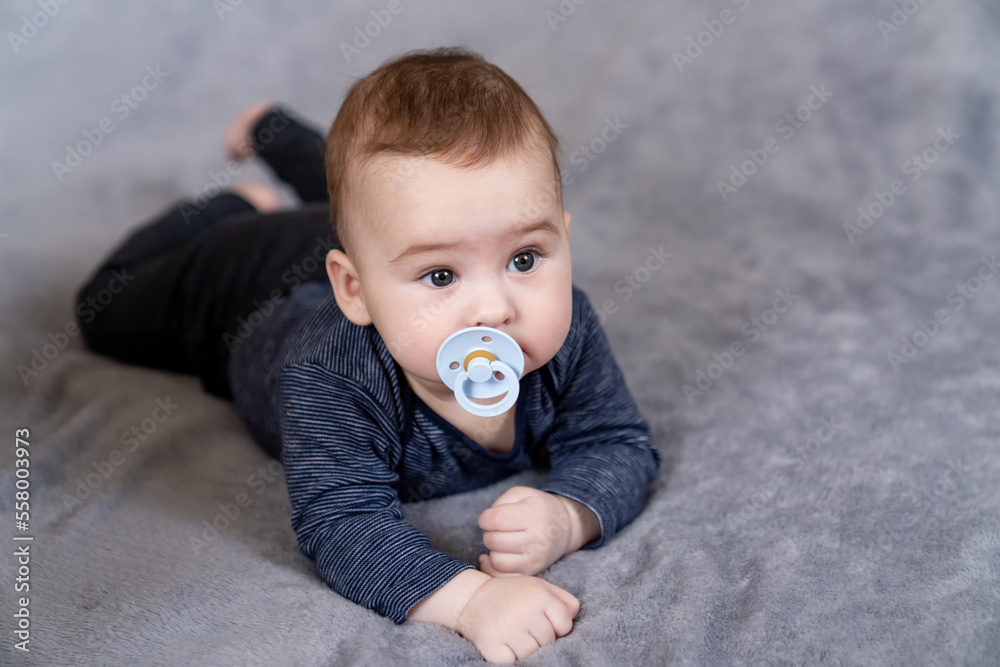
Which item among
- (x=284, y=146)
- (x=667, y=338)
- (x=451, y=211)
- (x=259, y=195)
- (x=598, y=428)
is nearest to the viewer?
(x=451, y=211)

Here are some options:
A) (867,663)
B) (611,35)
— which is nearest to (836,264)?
(611,35)

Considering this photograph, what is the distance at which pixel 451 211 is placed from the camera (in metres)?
0.78

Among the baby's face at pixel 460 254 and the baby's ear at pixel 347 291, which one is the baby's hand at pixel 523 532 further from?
the baby's ear at pixel 347 291

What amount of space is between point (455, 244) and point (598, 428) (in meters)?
0.36

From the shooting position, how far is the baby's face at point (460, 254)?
2.58 feet

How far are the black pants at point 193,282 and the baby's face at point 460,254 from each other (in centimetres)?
55

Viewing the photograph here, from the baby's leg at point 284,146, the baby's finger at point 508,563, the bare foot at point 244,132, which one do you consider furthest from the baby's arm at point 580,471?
the bare foot at point 244,132

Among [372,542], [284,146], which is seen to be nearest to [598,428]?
[372,542]

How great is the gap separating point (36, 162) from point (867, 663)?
2003mm

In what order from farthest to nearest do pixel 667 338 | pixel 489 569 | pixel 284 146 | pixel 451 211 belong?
pixel 284 146, pixel 667 338, pixel 489 569, pixel 451 211

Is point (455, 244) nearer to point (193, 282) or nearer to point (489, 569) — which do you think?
point (489, 569)

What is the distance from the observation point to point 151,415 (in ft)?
4.08

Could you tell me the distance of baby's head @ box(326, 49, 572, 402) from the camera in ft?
2.59

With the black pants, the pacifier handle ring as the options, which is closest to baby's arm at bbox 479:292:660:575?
the pacifier handle ring
